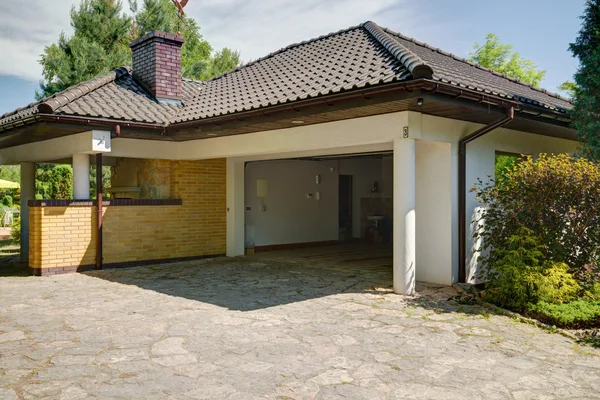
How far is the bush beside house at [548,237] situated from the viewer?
7234 mm

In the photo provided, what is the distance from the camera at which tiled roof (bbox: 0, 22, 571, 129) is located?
8.44 metres

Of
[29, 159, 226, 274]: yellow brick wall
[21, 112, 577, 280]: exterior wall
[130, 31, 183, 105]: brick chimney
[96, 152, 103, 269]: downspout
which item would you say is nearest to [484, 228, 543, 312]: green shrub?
[21, 112, 577, 280]: exterior wall

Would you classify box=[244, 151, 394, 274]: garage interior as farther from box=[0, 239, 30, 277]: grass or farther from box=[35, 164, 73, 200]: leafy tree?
box=[35, 164, 73, 200]: leafy tree

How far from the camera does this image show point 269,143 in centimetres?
1072

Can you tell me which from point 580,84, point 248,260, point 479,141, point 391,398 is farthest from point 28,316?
point 580,84

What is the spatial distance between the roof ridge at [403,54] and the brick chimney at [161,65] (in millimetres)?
4735

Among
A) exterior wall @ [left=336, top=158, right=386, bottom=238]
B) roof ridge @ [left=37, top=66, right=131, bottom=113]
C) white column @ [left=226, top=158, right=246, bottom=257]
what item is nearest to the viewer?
roof ridge @ [left=37, top=66, right=131, bottom=113]

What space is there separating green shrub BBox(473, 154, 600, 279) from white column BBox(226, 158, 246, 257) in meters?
6.99

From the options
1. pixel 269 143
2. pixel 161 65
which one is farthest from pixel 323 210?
pixel 161 65

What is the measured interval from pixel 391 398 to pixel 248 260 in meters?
8.77

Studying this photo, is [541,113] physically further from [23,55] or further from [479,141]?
[23,55]

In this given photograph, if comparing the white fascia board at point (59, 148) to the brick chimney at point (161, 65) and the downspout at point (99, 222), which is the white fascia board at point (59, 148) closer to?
the downspout at point (99, 222)

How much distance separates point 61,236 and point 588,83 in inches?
434

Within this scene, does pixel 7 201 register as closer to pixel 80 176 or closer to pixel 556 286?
pixel 80 176
